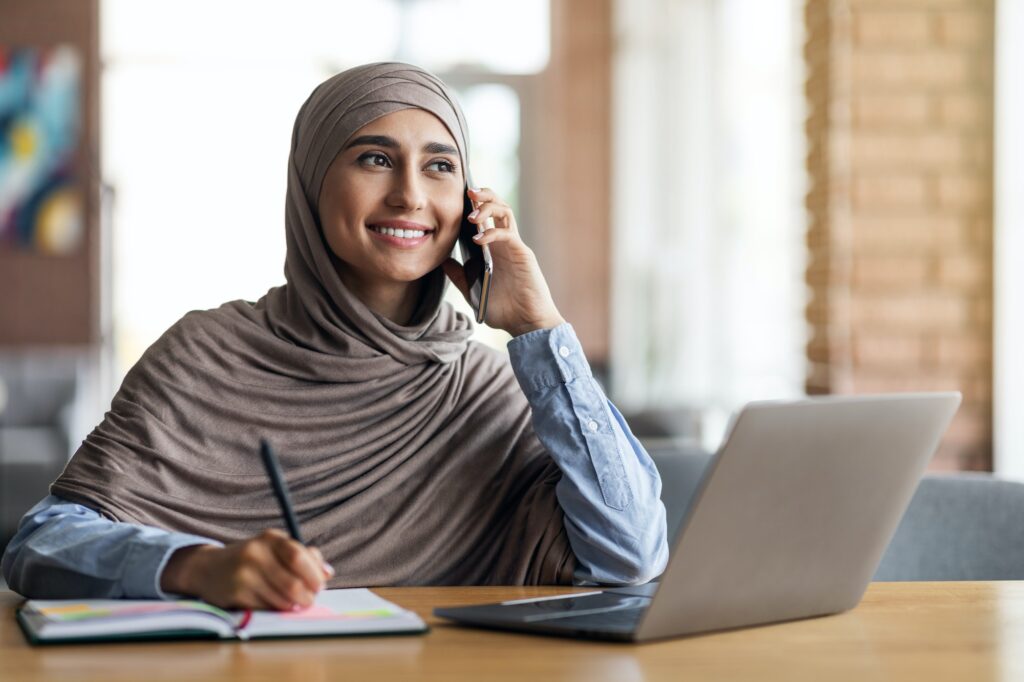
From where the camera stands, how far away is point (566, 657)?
1.14 metres

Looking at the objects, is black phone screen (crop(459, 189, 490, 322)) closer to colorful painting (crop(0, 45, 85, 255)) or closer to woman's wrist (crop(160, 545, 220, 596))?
woman's wrist (crop(160, 545, 220, 596))

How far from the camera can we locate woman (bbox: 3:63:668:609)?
170cm

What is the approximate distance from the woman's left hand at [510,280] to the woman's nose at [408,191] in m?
0.08

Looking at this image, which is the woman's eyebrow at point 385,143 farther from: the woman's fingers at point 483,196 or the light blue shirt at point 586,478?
the light blue shirt at point 586,478

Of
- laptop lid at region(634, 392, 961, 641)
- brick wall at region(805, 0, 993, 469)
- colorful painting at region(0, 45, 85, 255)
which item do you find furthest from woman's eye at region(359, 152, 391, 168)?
colorful painting at region(0, 45, 85, 255)

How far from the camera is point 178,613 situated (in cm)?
121

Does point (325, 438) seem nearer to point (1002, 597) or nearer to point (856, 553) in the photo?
point (856, 553)

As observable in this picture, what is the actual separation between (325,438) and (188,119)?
609 cm

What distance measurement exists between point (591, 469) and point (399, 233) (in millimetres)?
393

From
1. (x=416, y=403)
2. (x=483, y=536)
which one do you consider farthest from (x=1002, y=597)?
(x=416, y=403)

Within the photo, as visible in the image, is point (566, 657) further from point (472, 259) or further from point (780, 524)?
point (472, 259)

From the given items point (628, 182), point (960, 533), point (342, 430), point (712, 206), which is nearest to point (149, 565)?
point (342, 430)

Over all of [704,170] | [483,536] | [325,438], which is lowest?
[483,536]

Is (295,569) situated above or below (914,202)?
below
